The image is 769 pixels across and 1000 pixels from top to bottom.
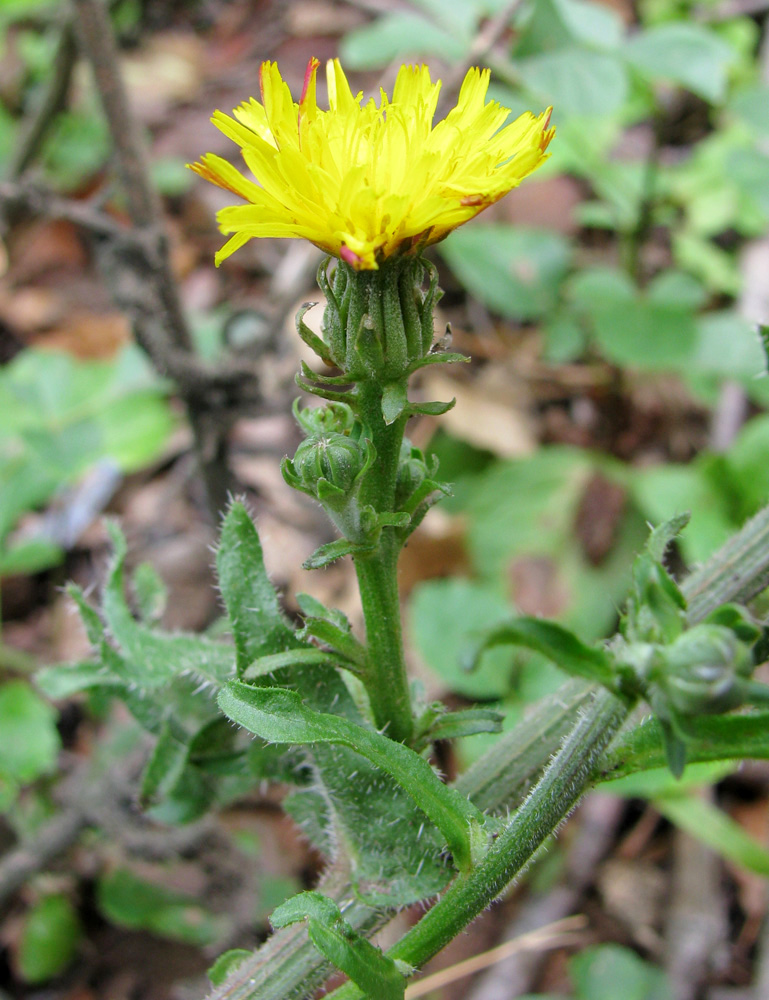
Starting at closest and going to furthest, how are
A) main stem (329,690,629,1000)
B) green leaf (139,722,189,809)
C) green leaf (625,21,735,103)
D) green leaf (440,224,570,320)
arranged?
main stem (329,690,629,1000), green leaf (139,722,189,809), green leaf (625,21,735,103), green leaf (440,224,570,320)

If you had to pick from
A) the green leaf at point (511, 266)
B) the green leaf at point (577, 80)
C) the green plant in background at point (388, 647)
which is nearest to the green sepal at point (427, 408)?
the green plant in background at point (388, 647)

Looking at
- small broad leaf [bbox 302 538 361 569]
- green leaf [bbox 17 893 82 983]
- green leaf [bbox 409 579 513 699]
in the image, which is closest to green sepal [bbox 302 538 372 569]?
small broad leaf [bbox 302 538 361 569]

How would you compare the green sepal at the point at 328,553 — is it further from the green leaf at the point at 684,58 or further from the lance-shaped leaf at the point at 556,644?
the green leaf at the point at 684,58

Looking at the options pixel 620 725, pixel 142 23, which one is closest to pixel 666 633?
pixel 620 725

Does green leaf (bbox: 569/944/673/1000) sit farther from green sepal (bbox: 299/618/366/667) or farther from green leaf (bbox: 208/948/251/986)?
green sepal (bbox: 299/618/366/667)

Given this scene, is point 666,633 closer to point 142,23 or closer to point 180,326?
point 180,326

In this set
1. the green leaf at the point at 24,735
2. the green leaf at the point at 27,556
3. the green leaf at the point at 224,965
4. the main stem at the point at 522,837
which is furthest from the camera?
the green leaf at the point at 27,556
